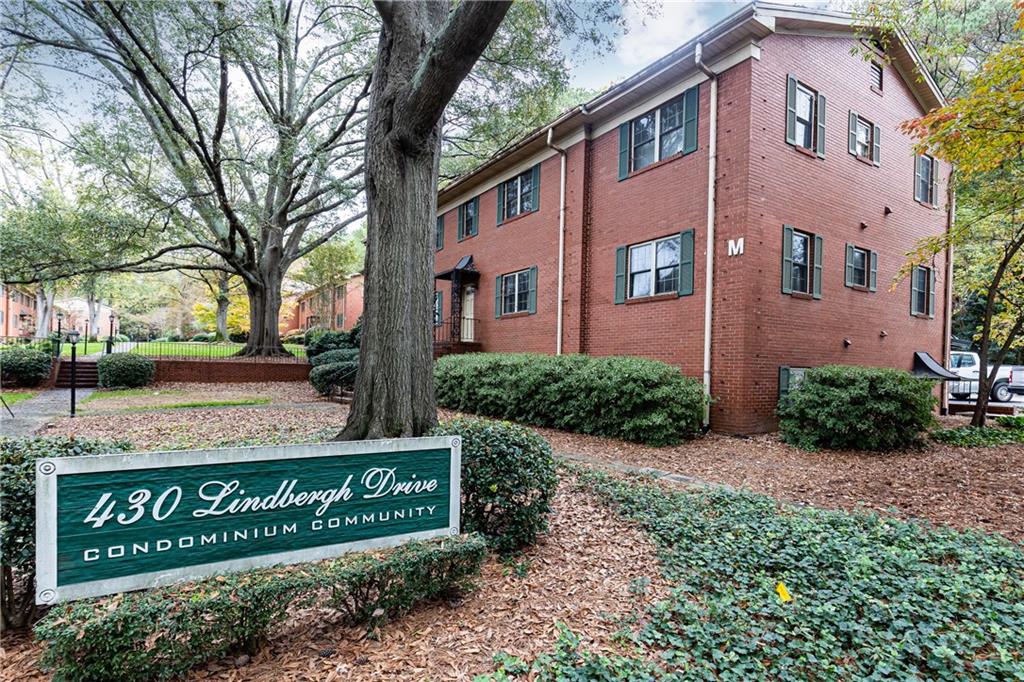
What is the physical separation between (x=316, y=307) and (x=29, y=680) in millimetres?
42823

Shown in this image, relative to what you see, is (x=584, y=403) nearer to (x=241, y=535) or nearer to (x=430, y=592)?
(x=430, y=592)

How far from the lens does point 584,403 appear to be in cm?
872

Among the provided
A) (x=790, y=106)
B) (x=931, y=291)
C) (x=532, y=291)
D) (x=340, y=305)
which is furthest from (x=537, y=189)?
(x=340, y=305)

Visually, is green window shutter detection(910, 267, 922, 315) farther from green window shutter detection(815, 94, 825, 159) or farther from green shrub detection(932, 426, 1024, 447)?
green window shutter detection(815, 94, 825, 159)

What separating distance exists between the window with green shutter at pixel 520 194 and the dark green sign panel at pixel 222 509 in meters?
11.9

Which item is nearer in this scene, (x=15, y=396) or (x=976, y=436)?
(x=976, y=436)

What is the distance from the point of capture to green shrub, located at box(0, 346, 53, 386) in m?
12.5

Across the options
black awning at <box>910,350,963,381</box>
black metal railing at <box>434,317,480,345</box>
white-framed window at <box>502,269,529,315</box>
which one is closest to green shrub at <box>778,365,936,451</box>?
black awning at <box>910,350,963,381</box>

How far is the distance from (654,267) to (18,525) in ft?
33.4

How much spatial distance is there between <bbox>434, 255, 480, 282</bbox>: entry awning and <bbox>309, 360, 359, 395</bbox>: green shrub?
17.4ft

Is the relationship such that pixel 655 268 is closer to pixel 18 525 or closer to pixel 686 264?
pixel 686 264

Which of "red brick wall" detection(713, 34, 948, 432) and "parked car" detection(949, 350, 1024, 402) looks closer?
"red brick wall" detection(713, 34, 948, 432)

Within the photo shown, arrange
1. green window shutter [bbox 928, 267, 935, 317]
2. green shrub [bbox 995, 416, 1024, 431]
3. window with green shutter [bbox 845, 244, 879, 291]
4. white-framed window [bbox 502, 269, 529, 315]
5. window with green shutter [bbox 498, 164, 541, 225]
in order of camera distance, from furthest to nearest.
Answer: white-framed window [bbox 502, 269, 529, 315] → window with green shutter [bbox 498, 164, 541, 225] → green window shutter [bbox 928, 267, 935, 317] → window with green shutter [bbox 845, 244, 879, 291] → green shrub [bbox 995, 416, 1024, 431]

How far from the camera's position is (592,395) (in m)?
8.52
